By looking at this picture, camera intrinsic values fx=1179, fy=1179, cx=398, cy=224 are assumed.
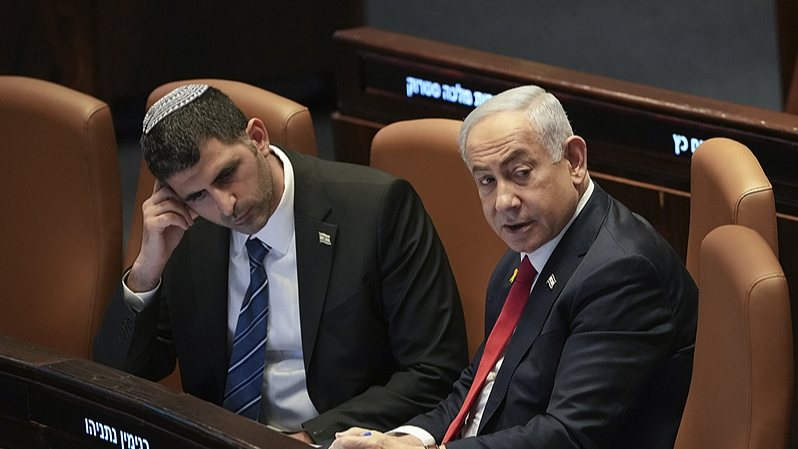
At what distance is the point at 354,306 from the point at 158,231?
0.40m

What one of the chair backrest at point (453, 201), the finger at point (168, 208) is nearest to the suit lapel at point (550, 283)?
the chair backrest at point (453, 201)

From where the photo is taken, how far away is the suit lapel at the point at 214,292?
2320 millimetres

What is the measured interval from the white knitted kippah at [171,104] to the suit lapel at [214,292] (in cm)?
30

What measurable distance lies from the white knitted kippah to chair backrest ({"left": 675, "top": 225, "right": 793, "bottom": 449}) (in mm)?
954

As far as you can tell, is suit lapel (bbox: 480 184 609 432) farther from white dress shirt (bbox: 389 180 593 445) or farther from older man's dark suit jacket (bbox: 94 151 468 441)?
older man's dark suit jacket (bbox: 94 151 468 441)

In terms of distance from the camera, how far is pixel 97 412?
1.81 metres

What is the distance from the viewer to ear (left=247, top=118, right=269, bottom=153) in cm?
220

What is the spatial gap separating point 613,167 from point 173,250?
1079mm

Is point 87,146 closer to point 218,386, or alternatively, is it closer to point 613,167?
point 218,386

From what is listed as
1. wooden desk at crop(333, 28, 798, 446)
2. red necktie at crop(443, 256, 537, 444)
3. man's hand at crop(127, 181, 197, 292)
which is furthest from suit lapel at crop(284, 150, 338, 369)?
wooden desk at crop(333, 28, 798, 446)

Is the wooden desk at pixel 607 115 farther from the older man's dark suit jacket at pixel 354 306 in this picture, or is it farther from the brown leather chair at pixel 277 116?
the older man's dark suit jacket at pixel 354 306

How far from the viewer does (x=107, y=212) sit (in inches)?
110

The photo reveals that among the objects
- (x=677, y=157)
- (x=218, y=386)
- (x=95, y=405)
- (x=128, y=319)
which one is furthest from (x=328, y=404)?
(x=677, y=157)

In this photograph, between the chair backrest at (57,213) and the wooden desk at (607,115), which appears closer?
the wooden desk at (607,115)
